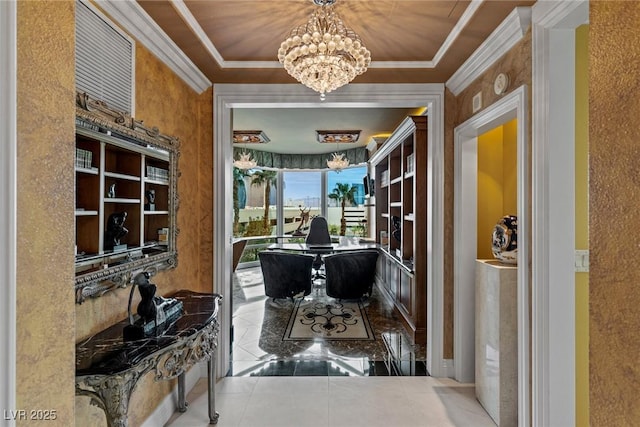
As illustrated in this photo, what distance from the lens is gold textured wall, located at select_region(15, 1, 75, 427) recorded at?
744 millimetres

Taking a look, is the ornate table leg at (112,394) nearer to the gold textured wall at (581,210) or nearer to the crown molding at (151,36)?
the crown molding at (151,36)

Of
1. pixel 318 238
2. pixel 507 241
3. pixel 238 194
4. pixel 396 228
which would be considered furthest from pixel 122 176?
pixel 238 194

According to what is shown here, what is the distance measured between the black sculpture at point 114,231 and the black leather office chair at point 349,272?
326 centimetres

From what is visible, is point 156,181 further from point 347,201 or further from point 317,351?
point 347,201

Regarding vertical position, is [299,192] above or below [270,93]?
below

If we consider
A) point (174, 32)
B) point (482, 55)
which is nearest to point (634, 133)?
point (482, 55)

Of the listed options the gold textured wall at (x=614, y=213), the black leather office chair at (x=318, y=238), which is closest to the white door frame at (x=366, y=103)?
the gold textured wall at (x=614, y=213)

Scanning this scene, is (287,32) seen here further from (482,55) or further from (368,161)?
(368,161)

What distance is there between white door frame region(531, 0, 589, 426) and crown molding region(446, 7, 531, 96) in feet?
0.31

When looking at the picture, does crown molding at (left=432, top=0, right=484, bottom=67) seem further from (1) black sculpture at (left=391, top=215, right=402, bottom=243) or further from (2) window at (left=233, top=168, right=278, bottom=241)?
(2) window at (left=233, top=168, right=278, bottom=241)

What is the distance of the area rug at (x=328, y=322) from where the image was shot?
156 inches

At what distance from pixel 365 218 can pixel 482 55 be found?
5.67 meters

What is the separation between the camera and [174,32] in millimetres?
2141

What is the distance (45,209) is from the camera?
2.67ft
